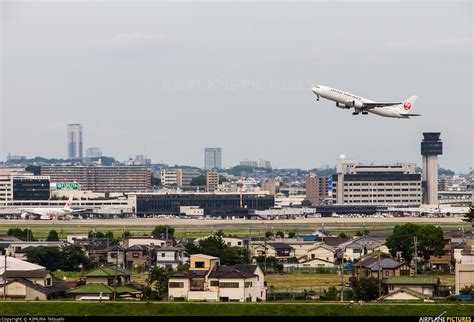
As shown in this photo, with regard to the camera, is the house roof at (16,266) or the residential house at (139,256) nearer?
the house roof at (16,266)

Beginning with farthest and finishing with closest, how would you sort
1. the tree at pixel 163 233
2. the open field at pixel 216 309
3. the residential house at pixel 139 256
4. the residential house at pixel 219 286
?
the tree at pixel 163 233, the residential house at pixel 139 256, the residential house at pixel 219 286, the open field at pixel 216 309

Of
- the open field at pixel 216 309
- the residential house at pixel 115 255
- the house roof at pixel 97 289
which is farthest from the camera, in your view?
the residential house at pixel 115 255

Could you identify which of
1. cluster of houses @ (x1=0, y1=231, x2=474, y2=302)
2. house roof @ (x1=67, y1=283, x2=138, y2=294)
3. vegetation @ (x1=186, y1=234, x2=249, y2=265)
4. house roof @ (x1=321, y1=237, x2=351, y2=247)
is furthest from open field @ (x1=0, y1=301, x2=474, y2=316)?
house roof @ (x1=321, y1=237, x2=351, y2=247)

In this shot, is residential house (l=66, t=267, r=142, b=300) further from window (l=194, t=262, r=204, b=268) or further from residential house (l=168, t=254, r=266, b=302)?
window (l=194, t=262, r=204, b=268)

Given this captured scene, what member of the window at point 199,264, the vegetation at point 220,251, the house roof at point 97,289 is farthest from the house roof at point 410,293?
the vegetation at point 220,251

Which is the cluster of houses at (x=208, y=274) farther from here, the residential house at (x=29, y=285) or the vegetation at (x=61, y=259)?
the vegetation at (x=61, y=259)

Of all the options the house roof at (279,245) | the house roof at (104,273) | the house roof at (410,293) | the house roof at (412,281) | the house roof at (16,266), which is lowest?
the house roof at (410,293)
